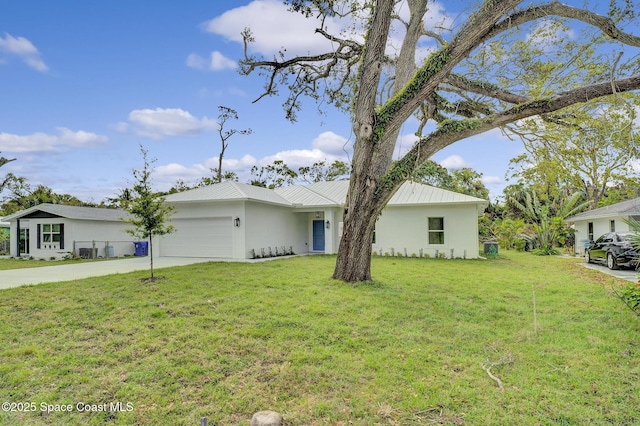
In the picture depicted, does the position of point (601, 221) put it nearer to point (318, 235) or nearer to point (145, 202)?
point (318, 235)

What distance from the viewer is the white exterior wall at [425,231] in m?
17.0

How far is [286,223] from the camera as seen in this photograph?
1900 centimetres

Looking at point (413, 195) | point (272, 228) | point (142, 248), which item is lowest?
point (142, 248)

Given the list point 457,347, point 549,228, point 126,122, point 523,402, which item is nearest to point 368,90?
point 457,347

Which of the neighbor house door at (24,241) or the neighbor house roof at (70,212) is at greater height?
the neighbor house roof at (70,212)

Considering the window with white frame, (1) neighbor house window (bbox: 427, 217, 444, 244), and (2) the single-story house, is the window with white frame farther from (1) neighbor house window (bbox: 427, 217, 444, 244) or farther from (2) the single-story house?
(1) neighbor house window (bbox: 427, 217, 444, 244)

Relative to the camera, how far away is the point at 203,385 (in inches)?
160

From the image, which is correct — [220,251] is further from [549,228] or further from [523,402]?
[549,228]

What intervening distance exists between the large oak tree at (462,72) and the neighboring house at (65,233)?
→ 560 inches

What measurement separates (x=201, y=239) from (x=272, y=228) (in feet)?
11.0

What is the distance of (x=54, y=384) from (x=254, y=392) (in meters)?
2.29

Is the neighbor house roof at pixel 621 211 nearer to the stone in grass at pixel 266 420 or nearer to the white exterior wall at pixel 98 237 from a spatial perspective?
the stone in grass at pixel 266 420

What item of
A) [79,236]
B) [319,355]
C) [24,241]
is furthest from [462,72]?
[24,241]

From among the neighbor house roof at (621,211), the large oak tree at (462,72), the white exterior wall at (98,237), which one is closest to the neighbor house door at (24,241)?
the white exterior wall at (98,237)
